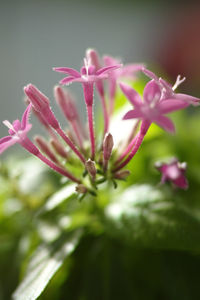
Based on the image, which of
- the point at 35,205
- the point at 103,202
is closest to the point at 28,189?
the point at 35,205

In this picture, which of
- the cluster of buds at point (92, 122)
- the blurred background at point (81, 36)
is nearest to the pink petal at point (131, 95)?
the cluster of buds at point (92, 122)

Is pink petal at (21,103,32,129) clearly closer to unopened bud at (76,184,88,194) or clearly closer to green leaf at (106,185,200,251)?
unopened bud at (76,184,88,194)

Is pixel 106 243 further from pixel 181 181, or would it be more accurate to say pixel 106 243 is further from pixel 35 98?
pixel 35 98

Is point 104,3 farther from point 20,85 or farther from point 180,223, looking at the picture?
point 180,223

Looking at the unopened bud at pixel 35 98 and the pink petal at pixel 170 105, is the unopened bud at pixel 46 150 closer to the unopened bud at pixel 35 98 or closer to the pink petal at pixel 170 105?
the unopened bud at pixel 35 98

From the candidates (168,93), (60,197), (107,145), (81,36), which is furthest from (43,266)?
(81,36)

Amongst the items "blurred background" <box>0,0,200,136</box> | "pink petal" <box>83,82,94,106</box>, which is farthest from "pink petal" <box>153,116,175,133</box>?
"blurred background" <box>0,0,200,136</box>
